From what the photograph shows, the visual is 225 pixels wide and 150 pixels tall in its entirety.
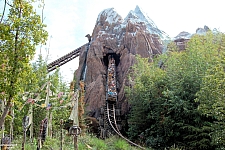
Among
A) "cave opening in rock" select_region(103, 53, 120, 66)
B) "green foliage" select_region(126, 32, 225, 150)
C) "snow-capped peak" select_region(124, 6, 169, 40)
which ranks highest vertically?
"snow-capped peak" select_region(124, 6, 169, 40)

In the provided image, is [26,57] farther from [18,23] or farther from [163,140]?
[163,140]

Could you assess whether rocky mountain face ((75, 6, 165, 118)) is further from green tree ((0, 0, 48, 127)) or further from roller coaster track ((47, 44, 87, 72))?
green tree ((0, 0, 48, 127))

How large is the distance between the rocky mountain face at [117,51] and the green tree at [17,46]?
11.3 metres

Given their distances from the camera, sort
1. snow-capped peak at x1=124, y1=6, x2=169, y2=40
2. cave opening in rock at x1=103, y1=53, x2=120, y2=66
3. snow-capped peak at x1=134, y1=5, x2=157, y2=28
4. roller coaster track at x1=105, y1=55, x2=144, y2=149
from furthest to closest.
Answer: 1. snow-capped peak at x1=134, y1=5, x2=157, y2=28
2. snow-capped peak at x1=124, y1=6, x2=169, y2=40
3. cave opening in rock at x1=103, y1=53, x2=120, y2=66
4. roller coaster track at x1=105, y1=55, x2=144, y2=149

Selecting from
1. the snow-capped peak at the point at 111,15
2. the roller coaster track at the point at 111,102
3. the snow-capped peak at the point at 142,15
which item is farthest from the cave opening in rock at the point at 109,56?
the snow-capped peak at the point at 142,15

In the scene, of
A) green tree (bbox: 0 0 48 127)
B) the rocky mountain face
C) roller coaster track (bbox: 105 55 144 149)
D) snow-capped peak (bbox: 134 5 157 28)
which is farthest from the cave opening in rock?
green tree (bbox: 0 0 48 127)

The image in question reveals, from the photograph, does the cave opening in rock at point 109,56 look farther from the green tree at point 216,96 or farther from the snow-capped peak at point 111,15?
the green tree at point 216,96

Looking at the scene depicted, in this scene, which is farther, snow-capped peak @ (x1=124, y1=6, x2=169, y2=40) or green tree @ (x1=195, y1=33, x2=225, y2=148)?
snow-capped peak @ (x1=124, y1=6, x2=169, y2=40)

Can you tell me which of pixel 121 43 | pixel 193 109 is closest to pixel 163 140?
pixel 193 109

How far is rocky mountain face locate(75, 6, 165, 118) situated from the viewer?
15.8 m

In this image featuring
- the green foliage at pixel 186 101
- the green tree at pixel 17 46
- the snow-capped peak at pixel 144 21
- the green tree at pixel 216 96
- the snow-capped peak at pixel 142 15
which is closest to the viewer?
the green tree at pixel 17 46

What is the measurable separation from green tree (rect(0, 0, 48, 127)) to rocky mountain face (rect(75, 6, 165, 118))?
11.3 m

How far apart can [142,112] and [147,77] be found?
1681 millimetres

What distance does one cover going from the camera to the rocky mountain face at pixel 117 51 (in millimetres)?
15828
